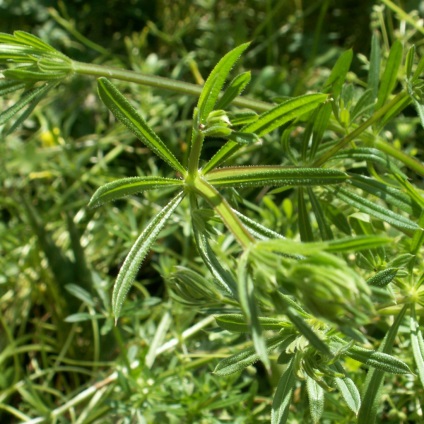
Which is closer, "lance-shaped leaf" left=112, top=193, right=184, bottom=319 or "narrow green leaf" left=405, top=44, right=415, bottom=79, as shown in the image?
"lance-shaped leaf" left=112, top=193, right=184, bottom=319

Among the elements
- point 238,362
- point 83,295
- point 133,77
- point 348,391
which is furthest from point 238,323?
point 83,295

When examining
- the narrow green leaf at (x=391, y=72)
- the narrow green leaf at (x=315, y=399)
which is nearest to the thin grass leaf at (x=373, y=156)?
the narrow green leaf at (x=391, y=72)

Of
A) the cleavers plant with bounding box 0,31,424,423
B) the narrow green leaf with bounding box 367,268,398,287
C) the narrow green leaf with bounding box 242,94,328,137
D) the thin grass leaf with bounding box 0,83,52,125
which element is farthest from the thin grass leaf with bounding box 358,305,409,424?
the thin grass leaf with bounding box 0,83,52,125

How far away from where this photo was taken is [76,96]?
7.39 ft

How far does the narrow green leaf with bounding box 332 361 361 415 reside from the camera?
0.80 metres

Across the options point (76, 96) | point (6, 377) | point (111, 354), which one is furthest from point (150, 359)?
point (76, 96)

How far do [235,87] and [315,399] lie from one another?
0.44 metres

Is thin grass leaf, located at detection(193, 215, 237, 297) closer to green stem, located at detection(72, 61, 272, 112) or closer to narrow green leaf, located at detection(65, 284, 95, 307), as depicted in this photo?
green stem, located at detection(72, 61, 272, 112)

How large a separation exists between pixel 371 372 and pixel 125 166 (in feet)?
4.45

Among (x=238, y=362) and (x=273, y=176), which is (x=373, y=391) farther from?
(x=273, y=176)

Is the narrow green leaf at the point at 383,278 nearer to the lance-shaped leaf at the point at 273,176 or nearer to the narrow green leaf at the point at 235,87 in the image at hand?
the lance-shaped leaf at the point at 273,176

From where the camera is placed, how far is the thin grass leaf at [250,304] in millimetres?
602

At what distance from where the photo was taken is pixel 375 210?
87 cm

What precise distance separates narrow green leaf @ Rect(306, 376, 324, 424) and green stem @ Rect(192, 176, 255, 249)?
27 cm
